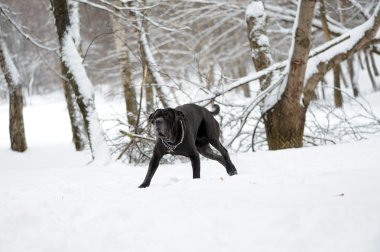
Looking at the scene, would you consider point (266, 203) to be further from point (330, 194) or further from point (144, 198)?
point (144, 198)

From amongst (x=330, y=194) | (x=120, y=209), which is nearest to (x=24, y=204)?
(x=120, y=209)

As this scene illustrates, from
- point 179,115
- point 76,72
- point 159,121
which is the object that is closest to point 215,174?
point 179,115

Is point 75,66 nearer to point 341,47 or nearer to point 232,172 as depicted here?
point 232,172

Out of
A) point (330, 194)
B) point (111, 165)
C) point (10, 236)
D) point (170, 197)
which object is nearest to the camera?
point (10, 236)

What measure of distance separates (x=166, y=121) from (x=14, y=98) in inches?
361

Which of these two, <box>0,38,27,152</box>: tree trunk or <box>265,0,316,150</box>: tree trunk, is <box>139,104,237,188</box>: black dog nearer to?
<box>265,0,316,150</box>: tree trunk

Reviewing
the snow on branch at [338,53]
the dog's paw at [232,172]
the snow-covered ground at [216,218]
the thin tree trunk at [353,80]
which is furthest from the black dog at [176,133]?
the thin tree trunk at [353,80]

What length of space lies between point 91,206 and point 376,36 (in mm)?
7030

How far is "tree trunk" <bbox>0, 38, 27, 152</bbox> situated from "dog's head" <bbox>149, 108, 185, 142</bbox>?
887 centimetres

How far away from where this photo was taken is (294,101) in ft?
24.9

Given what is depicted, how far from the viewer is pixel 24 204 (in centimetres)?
370

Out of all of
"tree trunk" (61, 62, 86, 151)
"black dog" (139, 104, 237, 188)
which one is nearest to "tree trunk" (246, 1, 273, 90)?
"black dog" (139, 104, 237, 188)

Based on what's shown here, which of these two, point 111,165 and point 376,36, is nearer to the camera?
point 111,165

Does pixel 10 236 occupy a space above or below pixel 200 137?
below
